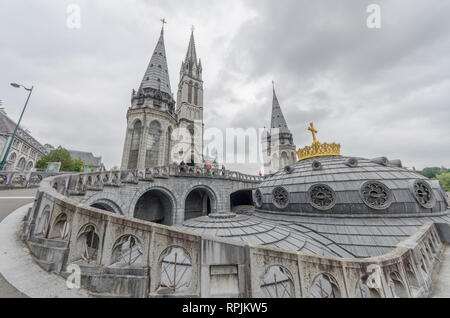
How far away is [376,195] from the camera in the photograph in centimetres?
956

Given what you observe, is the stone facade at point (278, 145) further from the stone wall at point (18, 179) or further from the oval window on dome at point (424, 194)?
the stone wall at point (18, 179)

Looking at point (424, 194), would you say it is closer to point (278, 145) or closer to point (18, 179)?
point (18, 179)

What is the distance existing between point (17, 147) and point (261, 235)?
60855 mm

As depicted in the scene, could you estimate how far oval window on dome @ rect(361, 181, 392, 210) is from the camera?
930cm

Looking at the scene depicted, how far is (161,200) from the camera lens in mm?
18188

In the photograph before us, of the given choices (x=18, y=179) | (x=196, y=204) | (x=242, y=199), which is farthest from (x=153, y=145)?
(x=242, y=199)

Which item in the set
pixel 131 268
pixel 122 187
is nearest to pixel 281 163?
pixel 122 187

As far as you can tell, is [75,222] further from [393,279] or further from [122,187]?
[122,187]

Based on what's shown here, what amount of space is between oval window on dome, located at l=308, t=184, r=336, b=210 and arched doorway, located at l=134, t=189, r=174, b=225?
13.2 metres

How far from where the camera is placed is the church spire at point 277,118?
5394 cm

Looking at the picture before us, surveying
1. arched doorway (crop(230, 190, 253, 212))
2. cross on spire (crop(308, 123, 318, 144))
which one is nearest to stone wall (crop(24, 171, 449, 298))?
cross on spire (crop(308, 123, 318, 144))
